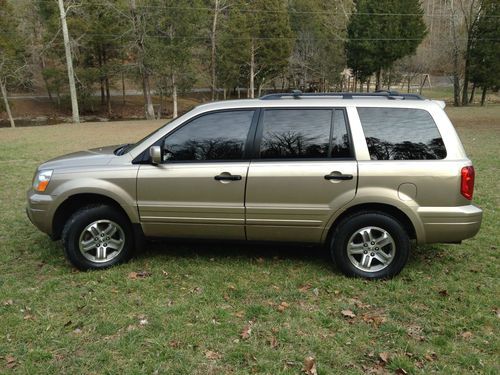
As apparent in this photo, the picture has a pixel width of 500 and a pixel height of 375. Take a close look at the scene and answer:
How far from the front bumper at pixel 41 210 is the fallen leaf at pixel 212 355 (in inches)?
92.6

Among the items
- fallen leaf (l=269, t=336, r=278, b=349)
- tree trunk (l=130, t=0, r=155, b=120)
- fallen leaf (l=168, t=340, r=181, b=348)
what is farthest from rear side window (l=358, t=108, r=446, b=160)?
tree trunk (l=130, t=0, r=155, b=120)

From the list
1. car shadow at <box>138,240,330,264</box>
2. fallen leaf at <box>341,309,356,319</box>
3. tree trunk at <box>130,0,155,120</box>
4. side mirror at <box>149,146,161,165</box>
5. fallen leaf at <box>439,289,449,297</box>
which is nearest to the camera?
fallen leaf at <box>341,309,356,319</box>

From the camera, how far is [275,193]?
4188mm

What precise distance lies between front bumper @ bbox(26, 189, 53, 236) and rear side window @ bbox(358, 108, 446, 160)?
3208mm

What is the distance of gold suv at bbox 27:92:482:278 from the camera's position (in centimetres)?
409

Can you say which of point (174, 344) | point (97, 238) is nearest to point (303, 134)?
point (174, 344)

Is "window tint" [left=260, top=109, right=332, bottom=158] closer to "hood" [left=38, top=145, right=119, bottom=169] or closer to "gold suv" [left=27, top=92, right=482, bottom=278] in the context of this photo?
"gold suv" [left=27, top=92, right=482, bottom=278]

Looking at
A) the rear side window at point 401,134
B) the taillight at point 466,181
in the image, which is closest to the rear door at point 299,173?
the rear side window at point 401,134

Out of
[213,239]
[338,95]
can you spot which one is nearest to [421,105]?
[338,95]

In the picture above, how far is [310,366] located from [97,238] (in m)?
2.56

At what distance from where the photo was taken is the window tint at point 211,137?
432cm

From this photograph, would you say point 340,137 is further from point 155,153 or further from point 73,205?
point 73,205

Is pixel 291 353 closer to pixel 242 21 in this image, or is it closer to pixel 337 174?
pixel 337 174

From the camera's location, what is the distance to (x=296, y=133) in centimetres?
426
